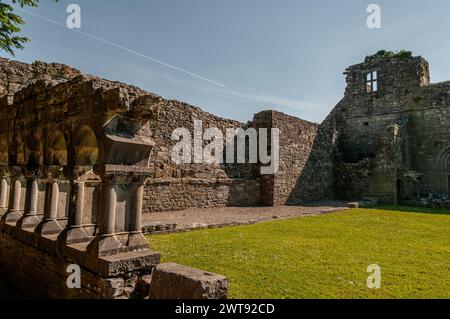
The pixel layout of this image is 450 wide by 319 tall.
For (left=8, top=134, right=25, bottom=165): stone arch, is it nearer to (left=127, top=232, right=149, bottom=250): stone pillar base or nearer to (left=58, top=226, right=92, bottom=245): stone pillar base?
(left=58, top=226, right=92, bottom=245): stone pillar base

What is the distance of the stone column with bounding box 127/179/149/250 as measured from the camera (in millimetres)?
4281

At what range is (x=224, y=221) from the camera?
31.8 ft

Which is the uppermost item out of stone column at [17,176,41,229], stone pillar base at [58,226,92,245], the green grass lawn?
stone column at [17,176,41,229]

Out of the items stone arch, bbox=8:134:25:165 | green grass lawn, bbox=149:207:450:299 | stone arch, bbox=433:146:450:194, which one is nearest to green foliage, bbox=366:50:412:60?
stone arch, bbox=433:146:450:194

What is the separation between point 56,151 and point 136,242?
2690 mm

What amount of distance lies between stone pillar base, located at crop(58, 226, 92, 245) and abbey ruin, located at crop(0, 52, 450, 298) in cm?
2

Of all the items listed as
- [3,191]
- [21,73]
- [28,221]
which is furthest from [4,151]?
[21,73]

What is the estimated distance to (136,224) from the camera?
14.4ft

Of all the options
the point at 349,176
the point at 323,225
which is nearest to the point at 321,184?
the point at 349,176

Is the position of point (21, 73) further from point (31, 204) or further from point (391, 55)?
point (391, 55)

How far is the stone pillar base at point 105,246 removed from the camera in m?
3.95

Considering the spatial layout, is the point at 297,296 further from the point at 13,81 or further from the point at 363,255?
the point at 13,81

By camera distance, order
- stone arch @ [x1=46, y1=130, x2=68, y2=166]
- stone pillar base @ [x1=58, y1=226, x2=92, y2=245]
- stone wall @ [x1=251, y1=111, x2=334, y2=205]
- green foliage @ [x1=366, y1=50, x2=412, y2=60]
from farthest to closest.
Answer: green foliage @ [x1=366, y1=50, x2=412, y2=60] < stone wall @ [x1=251, y1=111, x2=334, y2=205] < stone arch @ [x1=46, y1=130, x2=68, y2=166] < stone pillar base @ [x1=58, y1=226, x2=92, y2=245]

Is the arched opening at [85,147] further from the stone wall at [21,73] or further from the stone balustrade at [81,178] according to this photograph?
the stone wall at [21,73]
